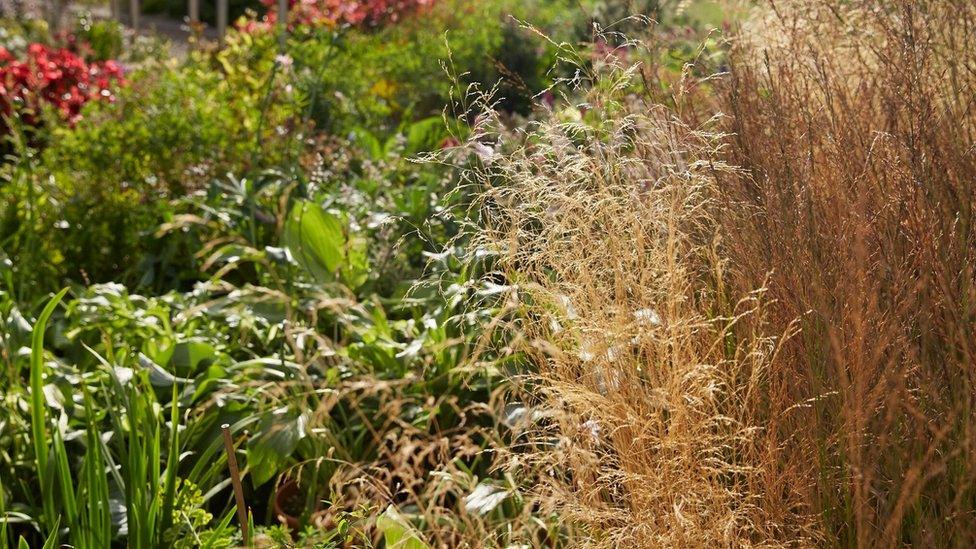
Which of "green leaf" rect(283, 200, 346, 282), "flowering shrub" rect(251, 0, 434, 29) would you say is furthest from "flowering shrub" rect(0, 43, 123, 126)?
"green leaf" rect(283, 200, 346, 282)

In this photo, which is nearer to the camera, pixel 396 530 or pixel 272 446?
pixel 396 530

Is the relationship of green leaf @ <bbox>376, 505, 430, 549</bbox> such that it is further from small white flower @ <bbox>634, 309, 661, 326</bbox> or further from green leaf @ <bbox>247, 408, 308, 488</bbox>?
small white flower @ <bbox>634, 309, 661, 326</bbox>

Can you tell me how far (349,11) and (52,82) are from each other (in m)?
1.63

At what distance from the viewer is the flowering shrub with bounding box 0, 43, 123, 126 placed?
5.17 metres

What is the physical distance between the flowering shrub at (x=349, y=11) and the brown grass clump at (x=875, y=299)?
311 cm

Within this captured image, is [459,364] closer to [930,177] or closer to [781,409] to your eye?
[781,409]

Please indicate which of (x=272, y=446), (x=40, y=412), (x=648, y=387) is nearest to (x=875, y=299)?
(x=648, y=387)

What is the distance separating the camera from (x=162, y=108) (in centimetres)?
416

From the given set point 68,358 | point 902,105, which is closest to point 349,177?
point 68,358

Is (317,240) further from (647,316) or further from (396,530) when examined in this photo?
(647,316)

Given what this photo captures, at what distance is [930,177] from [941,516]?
52 cm

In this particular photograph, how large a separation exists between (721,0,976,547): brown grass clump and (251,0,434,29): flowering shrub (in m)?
3.11

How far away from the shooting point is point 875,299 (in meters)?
1.42

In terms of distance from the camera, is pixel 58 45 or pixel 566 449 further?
pixel 58 45
